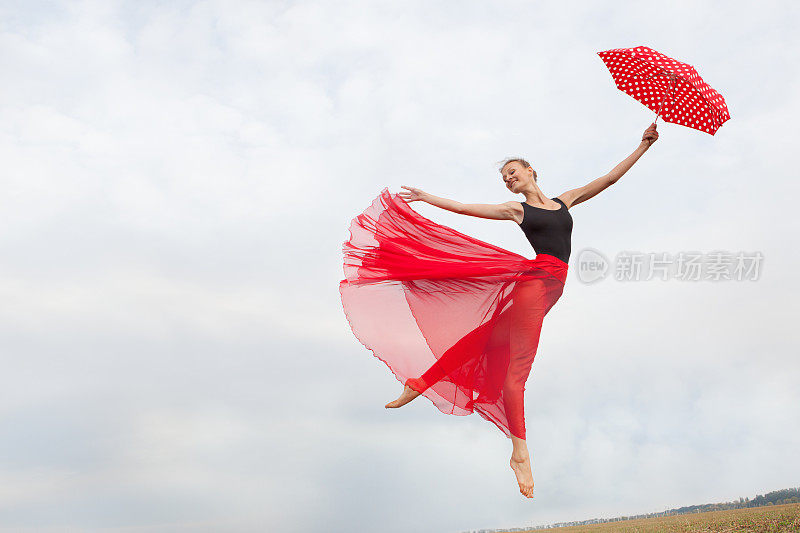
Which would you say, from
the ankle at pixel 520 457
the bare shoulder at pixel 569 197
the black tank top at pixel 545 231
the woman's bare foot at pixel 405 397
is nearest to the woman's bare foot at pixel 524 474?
the ankle at pixel 520 457

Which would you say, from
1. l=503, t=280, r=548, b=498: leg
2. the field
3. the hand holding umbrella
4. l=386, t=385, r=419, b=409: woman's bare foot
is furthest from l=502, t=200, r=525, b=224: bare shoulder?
the field

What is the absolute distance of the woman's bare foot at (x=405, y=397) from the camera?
540 cm

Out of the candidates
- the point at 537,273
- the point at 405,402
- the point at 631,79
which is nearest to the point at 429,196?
the point at 537,273

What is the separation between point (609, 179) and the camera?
598 centimetres

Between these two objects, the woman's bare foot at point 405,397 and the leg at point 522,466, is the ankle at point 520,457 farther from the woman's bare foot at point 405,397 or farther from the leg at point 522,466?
the woman's bare foot at point 405,397

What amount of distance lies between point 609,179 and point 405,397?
297cm

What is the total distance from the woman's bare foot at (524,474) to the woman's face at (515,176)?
2508 mm

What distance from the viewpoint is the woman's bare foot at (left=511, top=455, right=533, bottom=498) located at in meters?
5.05

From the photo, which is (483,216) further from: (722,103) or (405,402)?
(722,103)

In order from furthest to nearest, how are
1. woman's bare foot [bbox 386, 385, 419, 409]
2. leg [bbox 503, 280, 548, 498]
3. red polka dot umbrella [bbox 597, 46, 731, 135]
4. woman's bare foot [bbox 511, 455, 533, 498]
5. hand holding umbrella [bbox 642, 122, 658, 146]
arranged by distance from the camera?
1. hand holding umbrella [bbox 642, 122, 658, 146]
2. red polka dot umbrella [bbox 597, 46, 731, 135]
3. woman's bare foot [bbox 386, 385, 419, 409]
4. leg [bbox 503, 280, 548, 498]
5. woman's bare foot [bbox 511, 455, 533, 498]

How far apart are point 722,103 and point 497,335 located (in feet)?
10.5

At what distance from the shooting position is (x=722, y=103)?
19.1 ft

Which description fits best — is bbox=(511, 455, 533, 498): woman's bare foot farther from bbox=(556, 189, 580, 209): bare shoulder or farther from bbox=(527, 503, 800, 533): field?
bbox=(527, 503, 800, 533): field

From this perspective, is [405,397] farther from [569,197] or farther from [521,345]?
[569,197]
